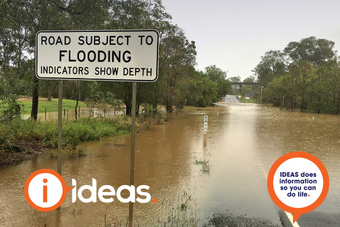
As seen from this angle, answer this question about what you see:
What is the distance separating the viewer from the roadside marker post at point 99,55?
149 inches

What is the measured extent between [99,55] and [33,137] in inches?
302

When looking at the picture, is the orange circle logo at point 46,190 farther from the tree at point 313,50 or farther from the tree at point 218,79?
the tree at point 313,50

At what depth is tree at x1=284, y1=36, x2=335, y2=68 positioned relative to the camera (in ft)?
324

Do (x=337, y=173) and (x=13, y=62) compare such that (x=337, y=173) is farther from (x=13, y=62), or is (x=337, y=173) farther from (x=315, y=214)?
(x=13, y=62)

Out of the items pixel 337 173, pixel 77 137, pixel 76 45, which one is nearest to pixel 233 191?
pixel 337 173

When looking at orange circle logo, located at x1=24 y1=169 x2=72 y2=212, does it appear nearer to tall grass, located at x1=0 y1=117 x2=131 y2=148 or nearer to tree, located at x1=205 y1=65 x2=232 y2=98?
tall grass, located at x1=0 y1=117 x2=131 y2=148

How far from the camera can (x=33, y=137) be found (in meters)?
10.2

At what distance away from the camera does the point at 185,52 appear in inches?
1244

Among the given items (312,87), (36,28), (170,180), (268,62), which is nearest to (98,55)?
(170,180)

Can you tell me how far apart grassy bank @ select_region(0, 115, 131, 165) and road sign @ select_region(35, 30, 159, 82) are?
17.0 ft

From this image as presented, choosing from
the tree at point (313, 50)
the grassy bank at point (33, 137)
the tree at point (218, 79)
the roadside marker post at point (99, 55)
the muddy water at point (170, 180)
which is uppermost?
the tree at point (313, 50)

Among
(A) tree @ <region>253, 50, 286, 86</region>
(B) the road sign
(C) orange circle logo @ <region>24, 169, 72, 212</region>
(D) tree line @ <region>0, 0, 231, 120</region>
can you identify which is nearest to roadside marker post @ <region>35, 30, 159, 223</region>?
(B) the road sign

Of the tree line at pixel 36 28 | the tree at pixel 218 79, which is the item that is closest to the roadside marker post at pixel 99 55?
the tree line at pixel 36 28

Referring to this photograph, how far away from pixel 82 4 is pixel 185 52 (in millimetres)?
21207
